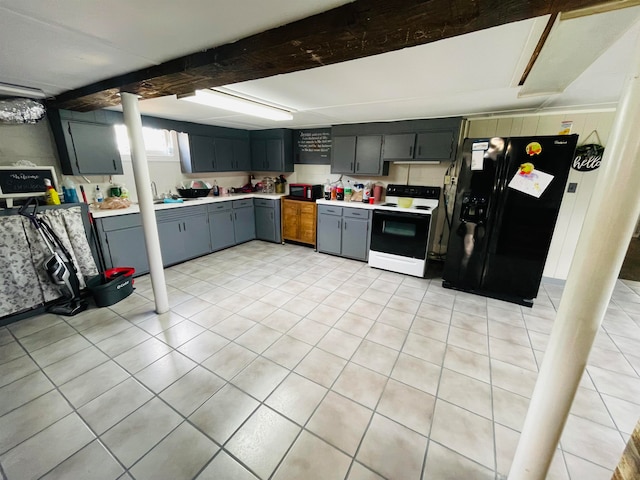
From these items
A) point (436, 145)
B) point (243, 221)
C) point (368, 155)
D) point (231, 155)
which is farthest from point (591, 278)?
point (231, 155)

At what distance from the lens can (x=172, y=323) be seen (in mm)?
2568

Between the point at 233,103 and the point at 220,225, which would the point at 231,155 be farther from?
the point at 233,103

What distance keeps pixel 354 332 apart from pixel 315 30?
2.27 metres

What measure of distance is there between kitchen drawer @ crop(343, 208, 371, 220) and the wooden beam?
2682 millimetres

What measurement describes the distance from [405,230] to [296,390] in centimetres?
258

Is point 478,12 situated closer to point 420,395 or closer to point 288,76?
point 288,76

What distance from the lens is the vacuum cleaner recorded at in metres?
2.52

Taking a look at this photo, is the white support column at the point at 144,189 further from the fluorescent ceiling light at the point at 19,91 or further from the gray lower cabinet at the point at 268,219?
the gray lower cabinet at the point at 268,219

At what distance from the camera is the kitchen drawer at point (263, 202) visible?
16.2 ft

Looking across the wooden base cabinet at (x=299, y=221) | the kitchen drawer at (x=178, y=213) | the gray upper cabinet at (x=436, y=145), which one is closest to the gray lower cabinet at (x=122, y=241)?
the kitchen drawer at (x=178, y=213)

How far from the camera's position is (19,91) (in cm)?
239

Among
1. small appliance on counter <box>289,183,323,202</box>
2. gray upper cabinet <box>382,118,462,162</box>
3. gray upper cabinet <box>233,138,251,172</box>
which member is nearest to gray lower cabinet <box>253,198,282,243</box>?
small appliance on counter <box>289,183,323,202</box>

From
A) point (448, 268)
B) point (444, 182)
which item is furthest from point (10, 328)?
point (444, 182)

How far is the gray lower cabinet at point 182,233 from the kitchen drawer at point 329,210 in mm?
1914
